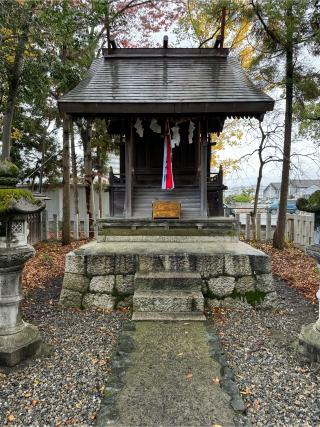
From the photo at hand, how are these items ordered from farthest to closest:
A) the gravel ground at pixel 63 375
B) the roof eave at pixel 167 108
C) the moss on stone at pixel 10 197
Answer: the roof eave at pixel 167 108
the moss on stone at pixel 10 197
the gravel ground at pixel 63 375

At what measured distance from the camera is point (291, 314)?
14.7 feet

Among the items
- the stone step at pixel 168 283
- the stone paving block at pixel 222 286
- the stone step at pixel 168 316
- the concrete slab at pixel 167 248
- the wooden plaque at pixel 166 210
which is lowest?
the stone step at pixel 168 316

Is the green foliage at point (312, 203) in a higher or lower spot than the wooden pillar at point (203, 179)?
lower

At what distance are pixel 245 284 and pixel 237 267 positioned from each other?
1.00 ft

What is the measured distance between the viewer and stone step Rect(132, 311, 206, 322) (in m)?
4.02

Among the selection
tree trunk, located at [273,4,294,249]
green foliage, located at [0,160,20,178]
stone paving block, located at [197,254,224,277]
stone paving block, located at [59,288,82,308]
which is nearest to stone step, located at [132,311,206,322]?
stone paving block, located at [197,254,224,277]

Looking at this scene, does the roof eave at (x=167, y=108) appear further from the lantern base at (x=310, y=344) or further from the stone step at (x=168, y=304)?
the lantern base at (x=310, y=344)

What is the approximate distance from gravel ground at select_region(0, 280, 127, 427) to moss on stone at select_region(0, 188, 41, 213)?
1.64 metres

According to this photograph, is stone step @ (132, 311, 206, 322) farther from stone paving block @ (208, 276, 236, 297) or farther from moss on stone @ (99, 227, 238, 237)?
moss on stone @ (99, 227, 238, 237)

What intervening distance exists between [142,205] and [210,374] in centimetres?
485

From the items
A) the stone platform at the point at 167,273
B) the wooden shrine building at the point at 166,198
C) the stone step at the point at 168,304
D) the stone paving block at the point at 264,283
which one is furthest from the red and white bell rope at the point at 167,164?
the stone step at the point at 168,304

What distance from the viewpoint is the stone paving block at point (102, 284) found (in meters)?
4.72

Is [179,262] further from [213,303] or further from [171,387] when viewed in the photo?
[171,387]

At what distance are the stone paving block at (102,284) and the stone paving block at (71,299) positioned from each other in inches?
10.0
